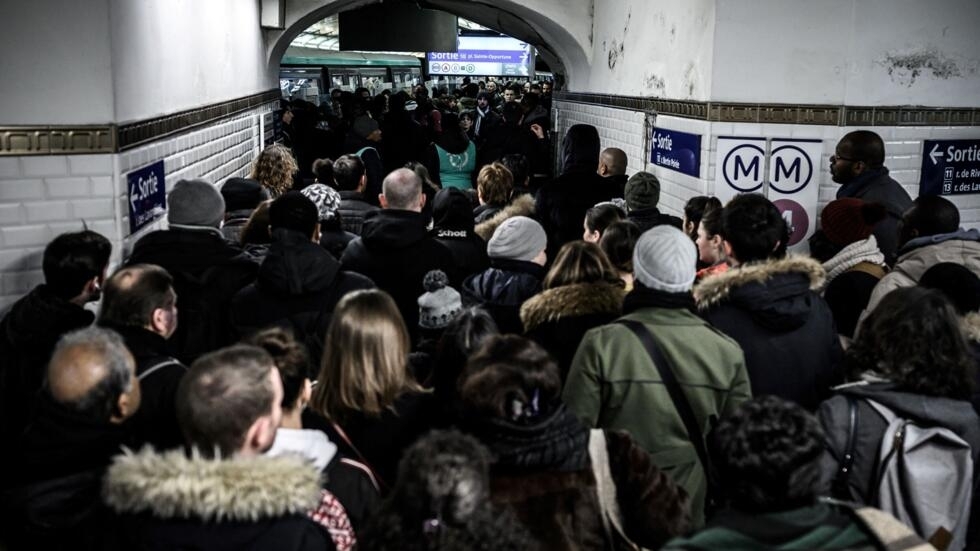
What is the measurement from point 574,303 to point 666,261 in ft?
1.73

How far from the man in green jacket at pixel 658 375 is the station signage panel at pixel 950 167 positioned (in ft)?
13.7

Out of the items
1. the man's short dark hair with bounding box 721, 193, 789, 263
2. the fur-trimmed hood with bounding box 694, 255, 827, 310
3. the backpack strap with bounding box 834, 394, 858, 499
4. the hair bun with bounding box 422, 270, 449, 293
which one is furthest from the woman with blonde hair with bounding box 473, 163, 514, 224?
the backpack strap with bounding box 834, 394, 858, 499

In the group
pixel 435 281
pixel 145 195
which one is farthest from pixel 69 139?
pixel 435 281

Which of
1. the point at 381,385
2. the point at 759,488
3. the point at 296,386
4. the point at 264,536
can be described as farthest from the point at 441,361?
the point at 759,488

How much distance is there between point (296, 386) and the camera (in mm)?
2611

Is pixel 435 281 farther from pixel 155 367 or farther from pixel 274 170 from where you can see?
pixel 274 170

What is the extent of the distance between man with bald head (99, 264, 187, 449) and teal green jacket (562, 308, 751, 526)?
124 centimetres

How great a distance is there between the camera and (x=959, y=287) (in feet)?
11.5

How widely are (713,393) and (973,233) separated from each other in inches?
79.4

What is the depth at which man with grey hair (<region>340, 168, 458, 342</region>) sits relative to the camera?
4660 mm

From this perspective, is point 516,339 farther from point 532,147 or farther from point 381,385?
point 532,147

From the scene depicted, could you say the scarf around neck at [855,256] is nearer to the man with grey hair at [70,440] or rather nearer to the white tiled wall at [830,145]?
the white tiled wall at [830,145]

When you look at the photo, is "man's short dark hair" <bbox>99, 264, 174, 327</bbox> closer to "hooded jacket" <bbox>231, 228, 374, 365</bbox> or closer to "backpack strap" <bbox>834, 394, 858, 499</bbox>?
"hooded jacket" <bbox>231, 228, 374, 365</bbox>

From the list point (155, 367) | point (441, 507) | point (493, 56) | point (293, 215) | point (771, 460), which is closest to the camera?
point (441, 507)
